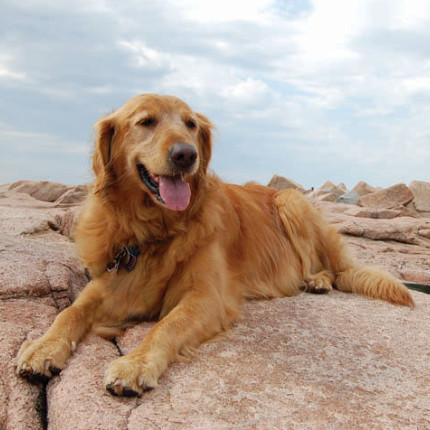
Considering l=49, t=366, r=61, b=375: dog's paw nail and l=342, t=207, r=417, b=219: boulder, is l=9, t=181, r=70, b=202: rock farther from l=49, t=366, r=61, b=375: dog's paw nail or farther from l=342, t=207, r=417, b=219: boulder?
l=49, t=366, r=61, b=375: dog's paw nail

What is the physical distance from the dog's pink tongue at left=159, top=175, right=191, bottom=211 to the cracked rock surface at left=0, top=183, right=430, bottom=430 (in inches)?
32.0

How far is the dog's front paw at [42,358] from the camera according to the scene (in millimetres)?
2434

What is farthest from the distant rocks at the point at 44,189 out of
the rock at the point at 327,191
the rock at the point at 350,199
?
the rock at the point at 327,191

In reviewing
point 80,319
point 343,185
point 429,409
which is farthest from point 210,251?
point 343,185

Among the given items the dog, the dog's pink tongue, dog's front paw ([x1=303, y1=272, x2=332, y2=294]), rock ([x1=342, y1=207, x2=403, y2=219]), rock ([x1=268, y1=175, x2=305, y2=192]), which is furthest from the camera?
rock ([x1=268, y1=175, x2=305, y2=192])

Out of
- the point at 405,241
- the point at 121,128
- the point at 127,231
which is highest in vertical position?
the point at 121,128

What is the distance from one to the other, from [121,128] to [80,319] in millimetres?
1317

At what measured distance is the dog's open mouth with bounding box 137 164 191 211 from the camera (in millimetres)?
3020

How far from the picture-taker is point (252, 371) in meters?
2.43

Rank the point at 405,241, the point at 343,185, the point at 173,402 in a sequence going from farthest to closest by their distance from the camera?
the point at 343,185, the point at 405,241, the point at 173,402

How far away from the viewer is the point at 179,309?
2910 millimetres

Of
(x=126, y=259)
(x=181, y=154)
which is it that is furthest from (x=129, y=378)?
(x=181, y=154)

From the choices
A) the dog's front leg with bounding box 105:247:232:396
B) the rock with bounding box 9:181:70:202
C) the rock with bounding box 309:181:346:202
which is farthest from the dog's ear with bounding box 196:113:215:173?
the rock with bounding box 309:181:346:202

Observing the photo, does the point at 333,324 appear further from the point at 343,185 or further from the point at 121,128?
the point at 343,185
